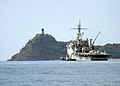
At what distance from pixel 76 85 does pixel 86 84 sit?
2.53m

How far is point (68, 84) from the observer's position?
81.5 metres

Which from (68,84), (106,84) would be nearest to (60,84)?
(68,84)

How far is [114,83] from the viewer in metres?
82.5

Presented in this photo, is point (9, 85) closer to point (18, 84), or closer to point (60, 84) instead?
point (18, 84)

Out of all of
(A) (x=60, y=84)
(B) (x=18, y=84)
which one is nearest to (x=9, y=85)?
(B) (x=18, y=84)

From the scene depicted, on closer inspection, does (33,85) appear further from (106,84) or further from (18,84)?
(106,84)

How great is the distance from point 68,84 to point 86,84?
284 cm

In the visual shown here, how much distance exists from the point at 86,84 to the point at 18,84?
11.2 meters

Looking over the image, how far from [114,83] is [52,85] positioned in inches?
394

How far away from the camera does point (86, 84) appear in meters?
81.7

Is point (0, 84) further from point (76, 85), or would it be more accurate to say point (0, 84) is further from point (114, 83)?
point (114, 83)

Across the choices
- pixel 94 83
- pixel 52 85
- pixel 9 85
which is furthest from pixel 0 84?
pixel 94 83

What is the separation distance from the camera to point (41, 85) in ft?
265

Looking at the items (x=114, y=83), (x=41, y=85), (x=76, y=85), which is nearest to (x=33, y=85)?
(x=41, y=85)
